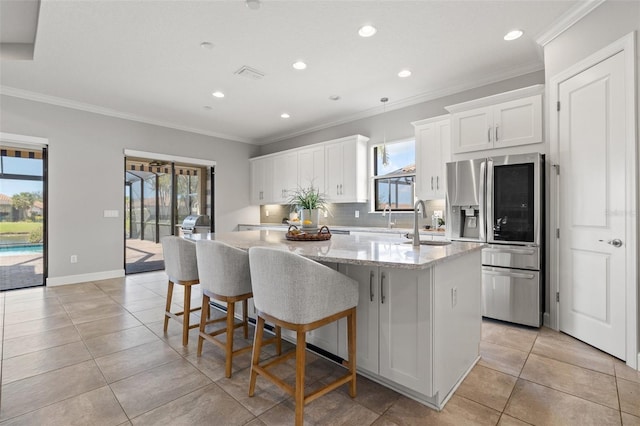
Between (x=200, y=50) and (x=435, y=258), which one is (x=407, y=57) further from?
(x=435, y=258)

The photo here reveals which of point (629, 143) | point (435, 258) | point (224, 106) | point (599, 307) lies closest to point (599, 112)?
point (629, 143)

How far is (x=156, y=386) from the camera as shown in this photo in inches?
78.4

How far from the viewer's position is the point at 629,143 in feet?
7.40

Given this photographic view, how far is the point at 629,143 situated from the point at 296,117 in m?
4.40

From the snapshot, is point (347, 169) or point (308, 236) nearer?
point (308, 236)

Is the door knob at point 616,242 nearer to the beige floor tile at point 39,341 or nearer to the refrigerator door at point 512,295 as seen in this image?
the refrigerator door at point 512,295

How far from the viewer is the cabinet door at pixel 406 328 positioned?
5.57 ft

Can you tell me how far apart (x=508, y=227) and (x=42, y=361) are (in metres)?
4.16

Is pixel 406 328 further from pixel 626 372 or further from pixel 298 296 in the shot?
pixel 626 372

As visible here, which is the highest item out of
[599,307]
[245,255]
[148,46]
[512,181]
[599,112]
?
[148,46]

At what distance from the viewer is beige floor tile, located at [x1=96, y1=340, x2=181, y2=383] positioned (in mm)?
2172

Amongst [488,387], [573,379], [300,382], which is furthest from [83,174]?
[573,379]

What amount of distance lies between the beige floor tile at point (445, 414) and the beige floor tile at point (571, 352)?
1089 millimetres

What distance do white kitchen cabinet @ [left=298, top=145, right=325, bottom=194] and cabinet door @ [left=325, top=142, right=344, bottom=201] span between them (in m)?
0.13
